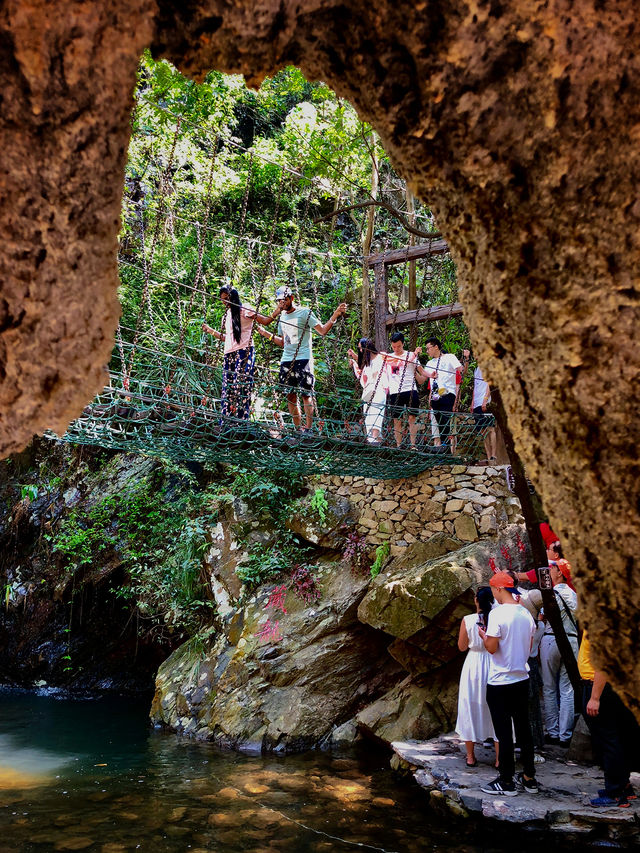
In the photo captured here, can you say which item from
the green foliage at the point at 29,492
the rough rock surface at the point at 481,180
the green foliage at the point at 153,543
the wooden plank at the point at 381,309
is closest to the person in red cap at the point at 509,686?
the rough rock surface at the point at 481,180

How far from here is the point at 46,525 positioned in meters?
8.30

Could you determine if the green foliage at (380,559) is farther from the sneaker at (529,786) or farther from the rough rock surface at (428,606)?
the sneaker at (529,786)

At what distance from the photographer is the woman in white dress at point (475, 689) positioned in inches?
161

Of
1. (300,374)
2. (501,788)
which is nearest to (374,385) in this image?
(300,374)

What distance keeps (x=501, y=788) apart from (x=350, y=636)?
7.79 feet

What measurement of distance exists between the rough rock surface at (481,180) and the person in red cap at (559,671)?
11.1 feet

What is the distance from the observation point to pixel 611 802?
3.43 meters

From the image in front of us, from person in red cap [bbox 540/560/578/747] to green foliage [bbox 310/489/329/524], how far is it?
2.40 m

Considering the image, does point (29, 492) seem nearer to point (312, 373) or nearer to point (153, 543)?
point (153, 543)

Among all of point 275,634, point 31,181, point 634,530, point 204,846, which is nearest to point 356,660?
point 275,634

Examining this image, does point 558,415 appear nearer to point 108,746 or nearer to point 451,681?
point 451,681

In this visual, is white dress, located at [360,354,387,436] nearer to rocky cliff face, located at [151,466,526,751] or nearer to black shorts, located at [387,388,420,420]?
black shorts, located at [387,388,420,420]

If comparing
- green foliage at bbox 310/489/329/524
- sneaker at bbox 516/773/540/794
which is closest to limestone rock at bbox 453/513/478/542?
green foliage at bbox 310/489/329/524

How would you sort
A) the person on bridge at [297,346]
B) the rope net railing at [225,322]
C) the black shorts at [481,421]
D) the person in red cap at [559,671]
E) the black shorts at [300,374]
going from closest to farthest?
the person in red cap at [559,671] → the rope net railing at [225,322] → the person on bridge at [297,346] → the black shorts at [300,374] → the black shorts at [481,421]
